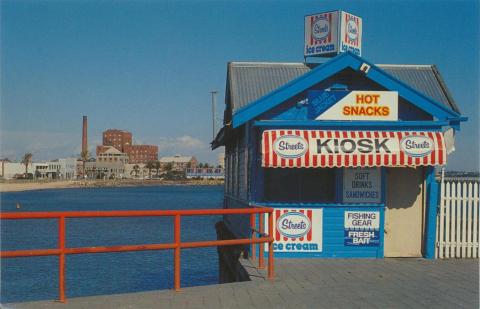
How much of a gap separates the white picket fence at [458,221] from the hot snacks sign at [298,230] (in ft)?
8.25

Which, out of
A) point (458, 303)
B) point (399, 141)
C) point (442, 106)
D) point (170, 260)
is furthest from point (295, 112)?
point (170, 260)

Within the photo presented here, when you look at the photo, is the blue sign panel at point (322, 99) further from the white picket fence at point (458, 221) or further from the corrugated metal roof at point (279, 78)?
the white picket fence at point (458, 221)

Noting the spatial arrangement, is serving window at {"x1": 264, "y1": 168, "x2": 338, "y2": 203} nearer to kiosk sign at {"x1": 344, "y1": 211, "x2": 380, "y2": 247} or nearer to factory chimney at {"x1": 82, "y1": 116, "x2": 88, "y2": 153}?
kiosk sign at {"x1": 344, "y1": 211, "x2": 380, "y2": 247}

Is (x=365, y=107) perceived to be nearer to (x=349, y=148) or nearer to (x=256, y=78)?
(x=349, y=148)

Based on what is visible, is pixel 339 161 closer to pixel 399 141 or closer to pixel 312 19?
pixel 399 141

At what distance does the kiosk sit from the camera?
11727mm

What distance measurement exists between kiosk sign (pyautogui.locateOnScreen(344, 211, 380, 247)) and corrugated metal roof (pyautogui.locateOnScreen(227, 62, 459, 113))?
3266 mm

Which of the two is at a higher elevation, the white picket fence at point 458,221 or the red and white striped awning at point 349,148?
the red and white striped awning at point 349,148

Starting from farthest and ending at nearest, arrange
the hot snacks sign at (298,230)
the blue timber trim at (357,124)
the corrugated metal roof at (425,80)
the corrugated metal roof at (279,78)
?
1. the corrugated metal roof at (425,80)
2. the corrugated metal roof at (279,78)
3. the hot snacks sign at (298,230)
4. the blue timber trim at (357,124)

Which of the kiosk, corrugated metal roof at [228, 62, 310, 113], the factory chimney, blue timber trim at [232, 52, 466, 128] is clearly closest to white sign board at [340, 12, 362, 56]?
corrugated metal roof at [228, 62, 310, 113]

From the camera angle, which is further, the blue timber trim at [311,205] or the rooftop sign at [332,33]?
the rooftop sign at [332,33]

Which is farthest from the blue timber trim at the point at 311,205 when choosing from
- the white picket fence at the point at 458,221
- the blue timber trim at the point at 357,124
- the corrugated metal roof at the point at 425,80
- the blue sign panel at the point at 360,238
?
the corrugated metal roof at the point at 425,80

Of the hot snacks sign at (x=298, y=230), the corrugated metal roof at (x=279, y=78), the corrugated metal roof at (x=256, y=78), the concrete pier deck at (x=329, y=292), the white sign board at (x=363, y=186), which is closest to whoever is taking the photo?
the concrete pier deck at (x=329, y=292)

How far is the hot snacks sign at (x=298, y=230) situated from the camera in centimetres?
1203
